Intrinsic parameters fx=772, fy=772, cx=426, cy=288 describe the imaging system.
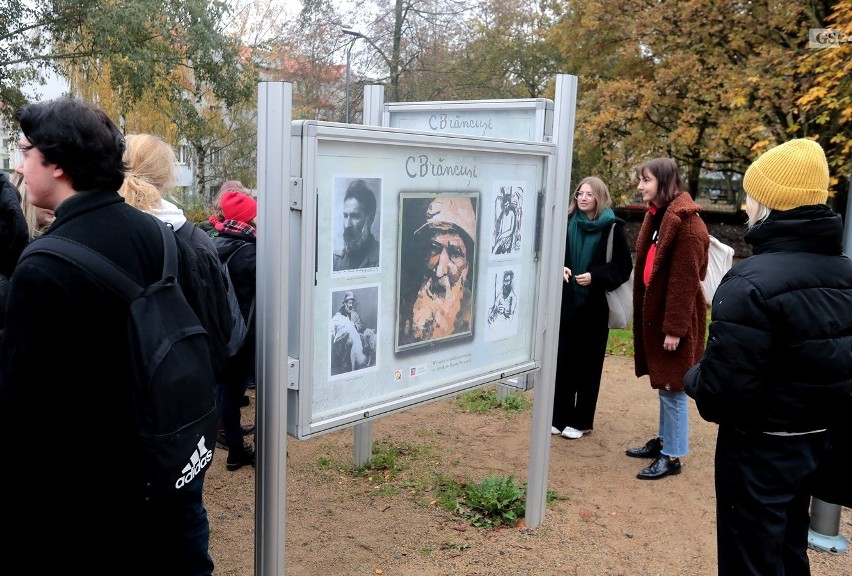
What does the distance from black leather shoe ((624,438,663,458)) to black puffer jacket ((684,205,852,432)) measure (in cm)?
246

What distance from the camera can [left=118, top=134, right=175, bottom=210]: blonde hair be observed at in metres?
3.04

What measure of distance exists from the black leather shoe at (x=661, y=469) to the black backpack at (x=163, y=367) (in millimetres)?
3217

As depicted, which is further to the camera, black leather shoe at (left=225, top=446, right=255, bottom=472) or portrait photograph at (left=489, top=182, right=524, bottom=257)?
black leather shoe at (left=225, top=446, right=255, bottom=472)

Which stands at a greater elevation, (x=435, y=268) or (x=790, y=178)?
(x=790, y=178)

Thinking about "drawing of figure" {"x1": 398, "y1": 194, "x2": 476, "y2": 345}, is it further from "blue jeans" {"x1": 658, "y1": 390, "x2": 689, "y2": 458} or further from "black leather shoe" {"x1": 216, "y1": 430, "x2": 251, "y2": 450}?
"black leather shoe" {"x1": 216, "y1": 430, "x2": 251, "y2": 450}

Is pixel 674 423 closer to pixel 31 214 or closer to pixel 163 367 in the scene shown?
pixel 163 367

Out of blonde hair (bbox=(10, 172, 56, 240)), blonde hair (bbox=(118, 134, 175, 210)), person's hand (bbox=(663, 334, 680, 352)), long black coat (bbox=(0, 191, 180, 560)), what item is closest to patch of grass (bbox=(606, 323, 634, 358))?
person's hand (bbox=(663, 334, 680, 352))

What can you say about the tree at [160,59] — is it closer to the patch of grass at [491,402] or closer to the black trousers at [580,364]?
the patch of grass at [491,402]

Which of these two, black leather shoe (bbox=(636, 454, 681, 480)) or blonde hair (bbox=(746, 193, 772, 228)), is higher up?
blonde hair (bbox=(746, 193, 772, 228))

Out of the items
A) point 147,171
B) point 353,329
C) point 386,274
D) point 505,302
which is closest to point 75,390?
point 353,329

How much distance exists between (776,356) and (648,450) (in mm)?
2647

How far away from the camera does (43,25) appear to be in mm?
16875

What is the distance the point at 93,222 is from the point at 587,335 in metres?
3.71

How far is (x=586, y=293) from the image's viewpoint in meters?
5.09
